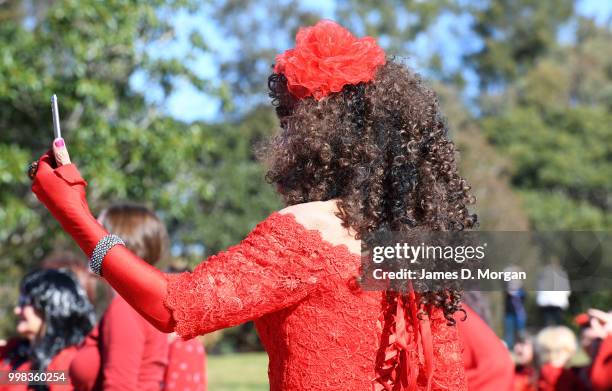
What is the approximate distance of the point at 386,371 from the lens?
2107 mm

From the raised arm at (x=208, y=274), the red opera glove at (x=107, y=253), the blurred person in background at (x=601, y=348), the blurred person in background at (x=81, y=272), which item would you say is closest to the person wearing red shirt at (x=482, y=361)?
the blurred person in background at (x=601, y=348)

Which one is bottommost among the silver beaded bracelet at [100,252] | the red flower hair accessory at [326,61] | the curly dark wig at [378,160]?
the silver beaded bracelet at [100,252]

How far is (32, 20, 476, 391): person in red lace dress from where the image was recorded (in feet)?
6.39

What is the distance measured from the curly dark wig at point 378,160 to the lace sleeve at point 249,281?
15cm

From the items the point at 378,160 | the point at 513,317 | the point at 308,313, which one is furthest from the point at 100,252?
the point at 513,317

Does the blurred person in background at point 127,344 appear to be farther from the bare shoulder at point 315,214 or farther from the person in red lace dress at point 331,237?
the bare shoulder at point 315,214

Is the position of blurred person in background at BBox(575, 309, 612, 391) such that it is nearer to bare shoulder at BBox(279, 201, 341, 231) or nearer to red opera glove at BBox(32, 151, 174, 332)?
bare shoulder at BBox(279, 201, 341, 231)

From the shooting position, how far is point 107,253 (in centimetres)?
193

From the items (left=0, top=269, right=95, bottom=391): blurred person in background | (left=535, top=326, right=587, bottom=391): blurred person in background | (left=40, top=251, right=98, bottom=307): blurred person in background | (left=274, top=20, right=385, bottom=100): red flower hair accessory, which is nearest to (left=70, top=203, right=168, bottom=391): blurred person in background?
(left=0, top=269, right=95, bottom=391): blurred person in background

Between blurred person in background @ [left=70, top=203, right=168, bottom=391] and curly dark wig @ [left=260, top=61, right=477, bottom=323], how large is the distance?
1.25m

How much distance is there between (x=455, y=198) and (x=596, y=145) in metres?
29.8

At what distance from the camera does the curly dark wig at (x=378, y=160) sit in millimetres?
2088

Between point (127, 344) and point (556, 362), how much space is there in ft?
10.2

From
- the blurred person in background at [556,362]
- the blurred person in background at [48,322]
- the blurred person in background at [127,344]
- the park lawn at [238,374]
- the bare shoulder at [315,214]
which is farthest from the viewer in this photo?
the park lawn at [238,374]
